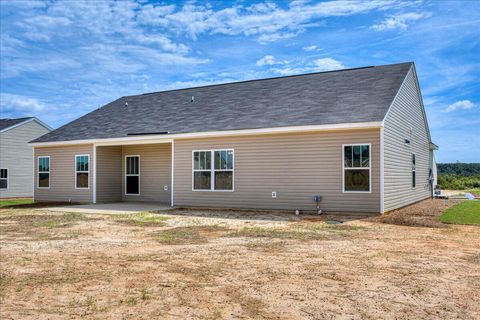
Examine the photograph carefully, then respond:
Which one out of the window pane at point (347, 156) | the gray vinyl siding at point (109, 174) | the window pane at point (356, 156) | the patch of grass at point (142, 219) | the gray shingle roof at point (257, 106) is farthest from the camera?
the gray vinyl siding at point (109, 174)

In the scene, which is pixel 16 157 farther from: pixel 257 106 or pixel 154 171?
pixel 257 106

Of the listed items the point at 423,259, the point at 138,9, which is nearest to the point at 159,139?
the point at 138,9

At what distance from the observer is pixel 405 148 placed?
1633 cm

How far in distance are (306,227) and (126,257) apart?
5168 millimetres

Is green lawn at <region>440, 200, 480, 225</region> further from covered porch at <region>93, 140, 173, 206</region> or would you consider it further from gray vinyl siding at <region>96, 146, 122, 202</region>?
gray vinyl siding at <region>96, 146, 122, 202</region>

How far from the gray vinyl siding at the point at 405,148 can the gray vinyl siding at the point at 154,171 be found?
9.35 meters

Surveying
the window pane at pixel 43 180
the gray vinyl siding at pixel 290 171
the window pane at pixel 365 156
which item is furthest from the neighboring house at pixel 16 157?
the window pane at pixel 365 156

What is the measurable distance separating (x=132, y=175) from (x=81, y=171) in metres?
2.33

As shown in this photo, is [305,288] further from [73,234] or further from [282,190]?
[282,190]

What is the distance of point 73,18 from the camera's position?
51.4 feet

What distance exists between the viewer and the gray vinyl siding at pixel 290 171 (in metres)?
13.1

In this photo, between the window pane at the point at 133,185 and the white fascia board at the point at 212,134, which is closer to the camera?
the white fascia board at the point at 212,134

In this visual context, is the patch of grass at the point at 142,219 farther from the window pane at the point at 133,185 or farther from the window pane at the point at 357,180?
the window pane at the point at 357,180

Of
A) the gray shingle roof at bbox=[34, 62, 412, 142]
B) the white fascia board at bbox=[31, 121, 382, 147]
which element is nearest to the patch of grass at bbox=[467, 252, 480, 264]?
the white fascia board at bbox=[31, 121, 382, 147]
